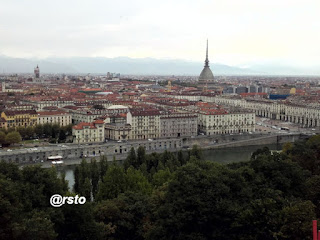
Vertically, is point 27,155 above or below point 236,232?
below

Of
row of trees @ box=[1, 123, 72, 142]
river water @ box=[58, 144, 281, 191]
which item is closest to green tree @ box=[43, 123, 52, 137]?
row of trees @ box=[1, 123, 72, 142]

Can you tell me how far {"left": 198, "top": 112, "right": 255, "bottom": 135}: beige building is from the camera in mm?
27875

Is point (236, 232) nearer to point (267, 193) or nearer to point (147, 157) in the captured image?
point (267, 193)

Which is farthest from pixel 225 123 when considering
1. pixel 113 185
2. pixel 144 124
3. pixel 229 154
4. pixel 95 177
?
pixel 113 185

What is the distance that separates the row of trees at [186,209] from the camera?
23.1 ft

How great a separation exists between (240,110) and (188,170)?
21.5 meters

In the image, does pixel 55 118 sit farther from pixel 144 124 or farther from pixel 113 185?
pixel 113 185

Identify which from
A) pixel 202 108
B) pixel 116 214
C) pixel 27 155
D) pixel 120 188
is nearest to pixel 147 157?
pixel 120 188

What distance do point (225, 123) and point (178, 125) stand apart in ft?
11.7

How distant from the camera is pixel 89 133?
2347cm

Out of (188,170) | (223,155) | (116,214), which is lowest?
(223,155)

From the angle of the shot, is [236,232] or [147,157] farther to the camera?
[147,157]

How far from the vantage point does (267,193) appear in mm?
8492

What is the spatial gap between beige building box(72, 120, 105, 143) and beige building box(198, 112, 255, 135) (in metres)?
6.89
